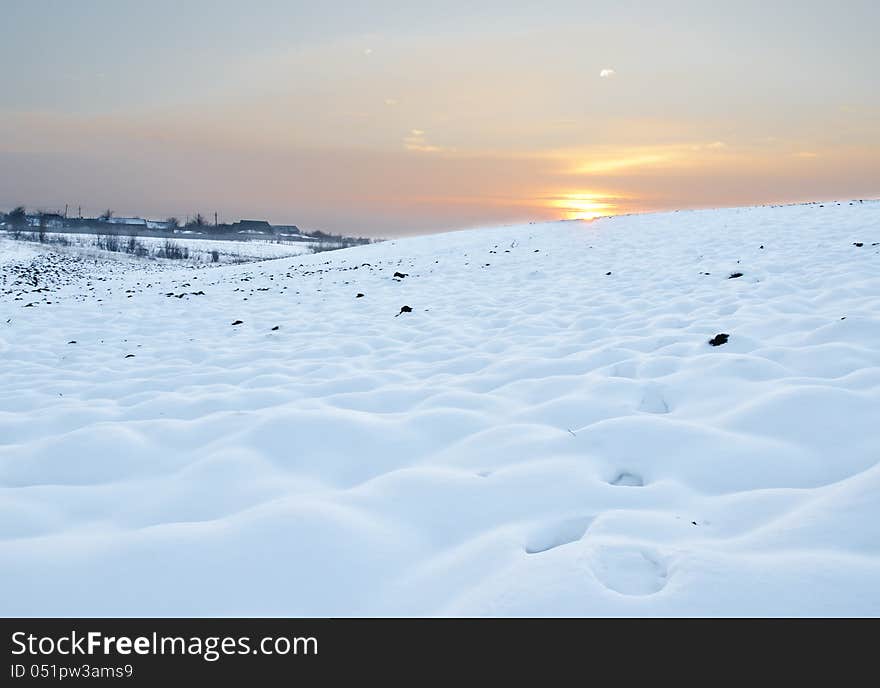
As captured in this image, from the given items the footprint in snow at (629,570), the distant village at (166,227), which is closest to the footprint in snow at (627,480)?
the footprint in snow at (629,570)

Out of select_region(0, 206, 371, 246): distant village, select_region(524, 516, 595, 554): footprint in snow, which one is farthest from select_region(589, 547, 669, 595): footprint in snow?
select_region(0, 206, 371, 246): distant village

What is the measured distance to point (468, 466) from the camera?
2703 millimetres

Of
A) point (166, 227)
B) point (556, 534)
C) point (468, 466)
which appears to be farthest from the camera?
point (166, 227)

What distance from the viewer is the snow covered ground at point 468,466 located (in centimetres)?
176

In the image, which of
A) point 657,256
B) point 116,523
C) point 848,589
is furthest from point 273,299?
point 848,589

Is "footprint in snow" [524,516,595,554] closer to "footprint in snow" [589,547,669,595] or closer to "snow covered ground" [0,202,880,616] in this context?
"snow covered ground" [0,202,880,616]

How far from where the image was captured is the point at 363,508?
7.59 ft

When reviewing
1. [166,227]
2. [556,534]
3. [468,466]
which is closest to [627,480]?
[556,534]

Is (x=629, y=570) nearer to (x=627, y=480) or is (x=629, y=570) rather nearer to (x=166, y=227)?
(x=627, y=480)

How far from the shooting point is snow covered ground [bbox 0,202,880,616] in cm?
176
